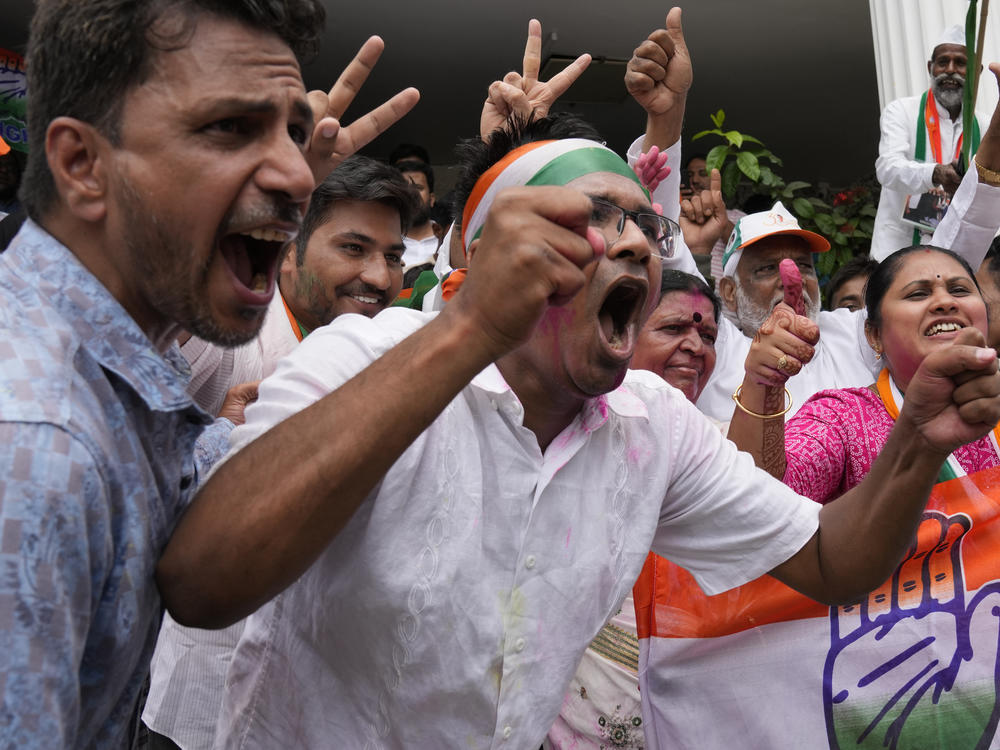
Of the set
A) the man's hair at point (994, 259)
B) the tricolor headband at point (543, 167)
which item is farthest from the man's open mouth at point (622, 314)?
the man's hair at point (994, 259)

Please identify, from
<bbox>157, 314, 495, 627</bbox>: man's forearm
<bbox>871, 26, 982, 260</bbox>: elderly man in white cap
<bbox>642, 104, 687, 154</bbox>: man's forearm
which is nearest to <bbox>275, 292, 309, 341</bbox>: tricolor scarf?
<bbox>642, 104, 687, 154</bbox>: man's forearm

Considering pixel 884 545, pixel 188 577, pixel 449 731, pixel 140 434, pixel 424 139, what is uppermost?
pixel 140 434

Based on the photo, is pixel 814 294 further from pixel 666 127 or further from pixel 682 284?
pixel 666 127

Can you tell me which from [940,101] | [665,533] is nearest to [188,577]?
[665,533]

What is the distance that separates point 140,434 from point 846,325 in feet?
12.8

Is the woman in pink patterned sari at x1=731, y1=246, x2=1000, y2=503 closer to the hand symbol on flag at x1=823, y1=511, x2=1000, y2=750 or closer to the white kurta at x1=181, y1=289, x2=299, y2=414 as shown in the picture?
the hand symbol on flag at x1=823, y1=511, x2=1000, y2=750

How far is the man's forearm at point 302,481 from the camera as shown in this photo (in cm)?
127

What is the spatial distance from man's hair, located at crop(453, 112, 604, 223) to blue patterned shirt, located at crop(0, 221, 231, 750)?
49.4 inches

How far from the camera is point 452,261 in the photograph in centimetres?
385

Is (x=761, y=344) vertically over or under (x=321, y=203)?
over

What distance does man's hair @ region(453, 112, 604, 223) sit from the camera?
7.99 feet

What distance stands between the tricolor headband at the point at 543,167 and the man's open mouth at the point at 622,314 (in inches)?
10.0

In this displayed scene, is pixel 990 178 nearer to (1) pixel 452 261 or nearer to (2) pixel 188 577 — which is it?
(1) pixel 452 261

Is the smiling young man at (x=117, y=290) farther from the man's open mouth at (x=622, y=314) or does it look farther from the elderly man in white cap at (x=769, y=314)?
the elderly man in white cap at (x=769, y=314)
